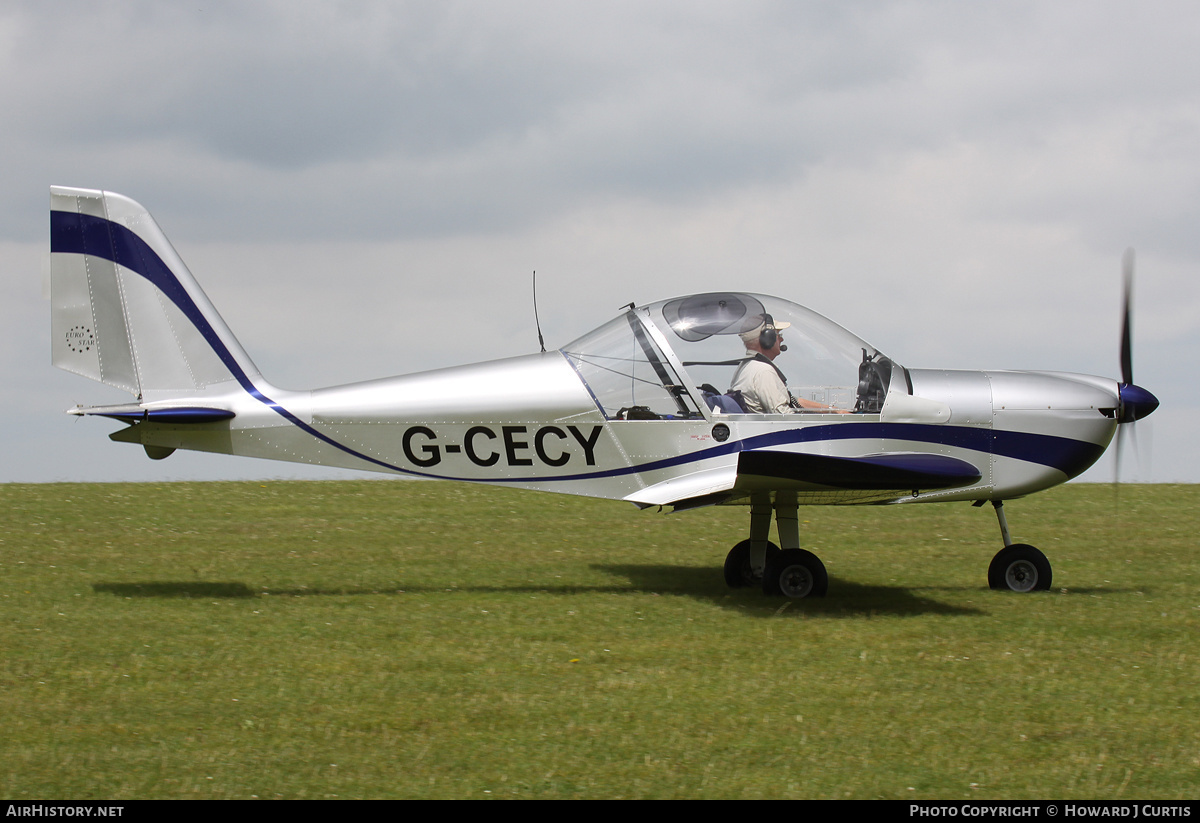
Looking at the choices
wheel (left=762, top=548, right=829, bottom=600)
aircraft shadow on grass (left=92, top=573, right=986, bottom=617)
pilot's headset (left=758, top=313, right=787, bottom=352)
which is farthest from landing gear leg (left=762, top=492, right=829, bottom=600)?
pilot's headset (left=758, top=313, right=787, bottom=352)

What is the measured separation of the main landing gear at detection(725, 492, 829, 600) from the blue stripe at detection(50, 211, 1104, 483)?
0.62m

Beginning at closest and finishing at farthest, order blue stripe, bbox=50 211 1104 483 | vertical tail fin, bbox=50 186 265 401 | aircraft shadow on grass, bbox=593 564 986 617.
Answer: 1. aircraft shadow on grass, bbox=593 564 986 617
2. vertical tail fin, bbox=50 186 265 401
3. blue stripe, bbox=50 211 1104 483

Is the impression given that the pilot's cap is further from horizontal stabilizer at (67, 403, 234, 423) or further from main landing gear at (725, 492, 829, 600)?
horizontal stabilizer at (67, 403, 234, 423)

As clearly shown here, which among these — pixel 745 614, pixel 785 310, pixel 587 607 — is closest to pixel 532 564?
pixel 587 607

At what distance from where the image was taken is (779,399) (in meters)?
9.39

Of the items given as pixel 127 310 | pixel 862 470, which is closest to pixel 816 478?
pixel 862 470

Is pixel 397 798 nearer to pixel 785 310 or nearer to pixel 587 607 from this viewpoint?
pixel 587 607

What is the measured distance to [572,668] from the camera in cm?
710

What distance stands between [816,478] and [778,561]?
1.14 m

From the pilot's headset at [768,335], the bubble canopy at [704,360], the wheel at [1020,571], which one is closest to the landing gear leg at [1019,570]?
the wheel at [1020,571]

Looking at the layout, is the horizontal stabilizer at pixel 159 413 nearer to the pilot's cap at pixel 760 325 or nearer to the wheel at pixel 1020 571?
the pilot's cap at pixel 760 325

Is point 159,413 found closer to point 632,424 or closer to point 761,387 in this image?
point 632,424

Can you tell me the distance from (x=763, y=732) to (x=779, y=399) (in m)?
4.06

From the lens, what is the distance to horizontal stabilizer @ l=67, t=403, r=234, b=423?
8859 millimetres
